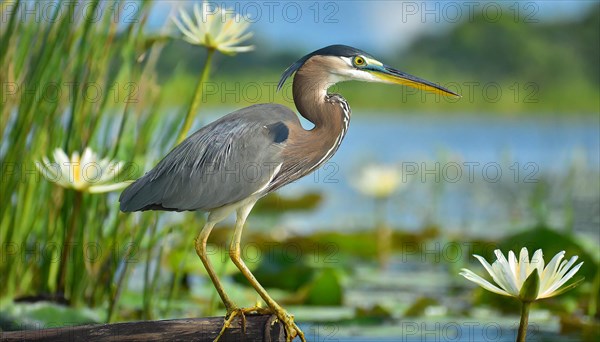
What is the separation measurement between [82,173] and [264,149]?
60 cm

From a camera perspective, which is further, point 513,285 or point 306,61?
point 306,61

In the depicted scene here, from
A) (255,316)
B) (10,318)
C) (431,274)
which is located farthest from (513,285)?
(431,274)

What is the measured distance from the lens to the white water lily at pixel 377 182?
166 inches

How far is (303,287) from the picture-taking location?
11.3 ft

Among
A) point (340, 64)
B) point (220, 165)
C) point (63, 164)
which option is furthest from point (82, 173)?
point (340, 64)

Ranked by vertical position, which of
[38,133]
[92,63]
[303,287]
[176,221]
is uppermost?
[92,63]

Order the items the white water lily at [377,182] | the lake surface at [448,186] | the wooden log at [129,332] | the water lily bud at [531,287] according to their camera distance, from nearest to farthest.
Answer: the water lily bud at [531,287] < the wooden log at [129,332] < the white water lily at [377,182] < the lake surface at [448,186]

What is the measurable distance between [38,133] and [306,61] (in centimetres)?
110

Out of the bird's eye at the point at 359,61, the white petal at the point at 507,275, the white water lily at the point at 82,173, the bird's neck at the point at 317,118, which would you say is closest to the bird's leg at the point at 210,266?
the bird's neck at the point at 317,118

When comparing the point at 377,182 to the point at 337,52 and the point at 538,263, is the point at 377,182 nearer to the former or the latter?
the point at 337,52

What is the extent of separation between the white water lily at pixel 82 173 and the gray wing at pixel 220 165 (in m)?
0.29

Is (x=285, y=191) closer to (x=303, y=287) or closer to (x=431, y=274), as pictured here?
(x=431, y=274)

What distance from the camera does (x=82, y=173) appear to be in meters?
2.43

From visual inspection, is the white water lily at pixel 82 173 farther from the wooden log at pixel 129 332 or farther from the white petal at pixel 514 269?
the white petal at pixel 514 269
